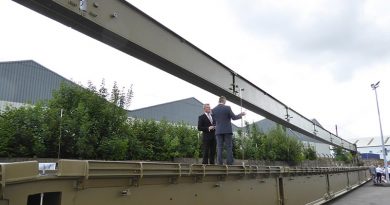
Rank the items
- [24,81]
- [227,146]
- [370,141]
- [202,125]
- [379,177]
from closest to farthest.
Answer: [227,146] → [202,125] → [24,81] → [379,177] → [370,141]

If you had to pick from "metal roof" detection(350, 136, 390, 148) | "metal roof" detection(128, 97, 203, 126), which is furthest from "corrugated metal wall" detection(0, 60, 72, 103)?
"metal roof" detection(350, 136, 390, 148)

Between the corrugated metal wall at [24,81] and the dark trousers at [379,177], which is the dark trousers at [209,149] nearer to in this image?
the corrugated metal wall at [24,81]

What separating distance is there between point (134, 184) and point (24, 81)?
2103cm

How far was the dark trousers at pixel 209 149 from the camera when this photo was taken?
763 cm

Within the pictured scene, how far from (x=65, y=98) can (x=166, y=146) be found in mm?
3335

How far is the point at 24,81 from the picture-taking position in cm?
2212

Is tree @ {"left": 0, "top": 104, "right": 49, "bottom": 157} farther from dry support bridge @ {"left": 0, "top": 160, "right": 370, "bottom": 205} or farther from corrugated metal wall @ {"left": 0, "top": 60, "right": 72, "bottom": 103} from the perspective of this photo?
corrugated metal wall @ {"left": 0, "top": 60, "right": 72, "bottom": 103}

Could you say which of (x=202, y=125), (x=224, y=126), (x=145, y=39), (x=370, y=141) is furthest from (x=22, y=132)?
(x=370, y=141)

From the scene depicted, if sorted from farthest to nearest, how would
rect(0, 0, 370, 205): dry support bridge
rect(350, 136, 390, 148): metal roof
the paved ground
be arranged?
rect(350, 136, 390, 148): metal roof, the paved ground, rect(0, 0, 370, 205): dry support bridge

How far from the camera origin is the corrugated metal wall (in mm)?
20766

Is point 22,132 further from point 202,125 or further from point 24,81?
point 24,81

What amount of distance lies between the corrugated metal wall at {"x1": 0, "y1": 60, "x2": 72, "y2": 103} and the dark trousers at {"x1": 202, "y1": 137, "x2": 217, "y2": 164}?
15.1 metres

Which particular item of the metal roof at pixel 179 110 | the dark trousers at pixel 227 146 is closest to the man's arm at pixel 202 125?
the dark trousers at pixel 227 146

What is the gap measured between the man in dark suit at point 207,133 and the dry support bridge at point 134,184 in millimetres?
1109
